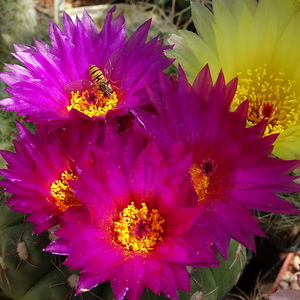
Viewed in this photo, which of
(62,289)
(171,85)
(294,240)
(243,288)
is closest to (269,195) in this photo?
(171,85)

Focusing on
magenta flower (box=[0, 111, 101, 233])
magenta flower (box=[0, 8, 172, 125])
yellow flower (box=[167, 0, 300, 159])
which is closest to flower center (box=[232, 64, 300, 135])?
yellow flower (box=[167, 0, 300, 159])

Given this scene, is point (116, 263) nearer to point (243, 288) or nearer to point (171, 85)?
point (171, 85)

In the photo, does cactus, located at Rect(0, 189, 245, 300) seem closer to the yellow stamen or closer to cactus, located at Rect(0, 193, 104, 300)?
cactus, located at Rect(0, 193, 104, 300)

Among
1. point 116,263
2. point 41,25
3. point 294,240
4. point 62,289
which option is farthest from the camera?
point 41,25

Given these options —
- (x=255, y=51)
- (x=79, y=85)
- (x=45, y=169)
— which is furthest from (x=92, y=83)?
(x=255, y=51)

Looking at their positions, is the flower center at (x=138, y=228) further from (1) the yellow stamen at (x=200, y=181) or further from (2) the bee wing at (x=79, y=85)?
(2) the bee wing at (x=79, y=85)

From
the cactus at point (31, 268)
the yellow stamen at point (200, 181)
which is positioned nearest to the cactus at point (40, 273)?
the cactus at point (31, 268)
